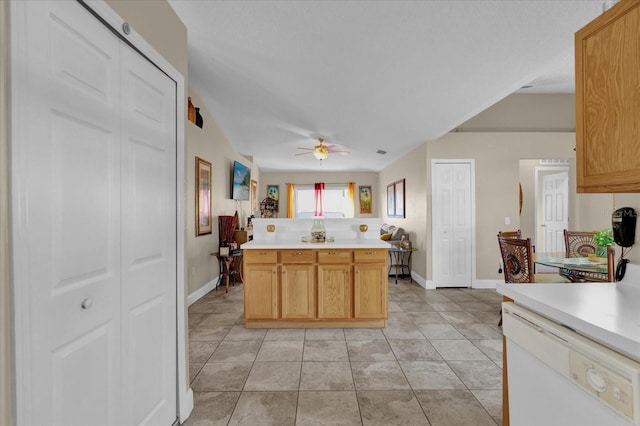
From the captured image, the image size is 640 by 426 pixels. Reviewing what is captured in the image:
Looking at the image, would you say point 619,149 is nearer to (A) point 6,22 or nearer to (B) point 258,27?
(A) point 6,22

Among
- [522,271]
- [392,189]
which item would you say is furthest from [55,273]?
[392,189]

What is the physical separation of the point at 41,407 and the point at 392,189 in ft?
22.9

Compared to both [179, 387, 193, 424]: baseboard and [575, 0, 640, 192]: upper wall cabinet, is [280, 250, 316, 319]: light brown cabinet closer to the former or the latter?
[179, 387, 193, 424]: baseboard

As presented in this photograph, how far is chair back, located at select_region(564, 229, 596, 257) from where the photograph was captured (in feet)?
12.3

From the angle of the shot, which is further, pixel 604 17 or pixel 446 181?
pixel 446 181

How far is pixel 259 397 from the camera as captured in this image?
212 cm

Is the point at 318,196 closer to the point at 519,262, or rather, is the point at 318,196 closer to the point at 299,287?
the point at 299,287

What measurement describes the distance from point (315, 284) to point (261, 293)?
60 cm

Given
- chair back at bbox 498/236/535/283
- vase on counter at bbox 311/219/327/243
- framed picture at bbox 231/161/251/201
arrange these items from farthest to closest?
framed picture at bbox 231/161/251/201 → vase on counter at bbox 311/219/327/243 → chair back at bbox 498/236/535/283

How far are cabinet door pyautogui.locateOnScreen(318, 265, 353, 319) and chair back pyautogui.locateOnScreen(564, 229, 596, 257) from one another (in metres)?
2.77

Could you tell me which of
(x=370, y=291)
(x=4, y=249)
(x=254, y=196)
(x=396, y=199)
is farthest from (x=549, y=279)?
(x=254, y=196)

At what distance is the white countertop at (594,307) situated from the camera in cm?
90

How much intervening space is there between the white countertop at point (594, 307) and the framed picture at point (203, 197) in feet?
13.0

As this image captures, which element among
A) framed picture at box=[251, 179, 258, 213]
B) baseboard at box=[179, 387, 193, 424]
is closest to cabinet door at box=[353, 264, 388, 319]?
baseboard at box=[179, 387, 193, 424]
